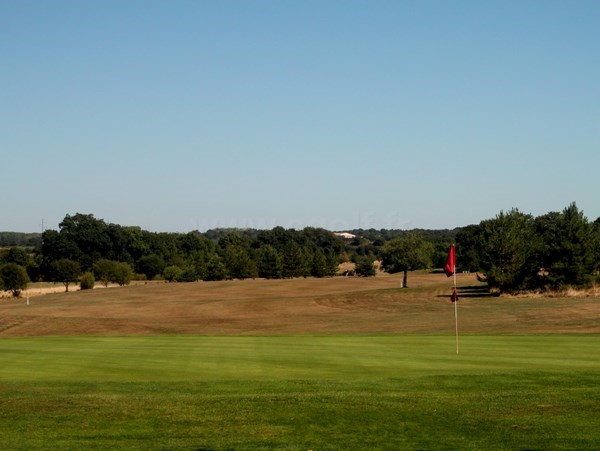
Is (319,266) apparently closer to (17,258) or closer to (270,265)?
(270,265)

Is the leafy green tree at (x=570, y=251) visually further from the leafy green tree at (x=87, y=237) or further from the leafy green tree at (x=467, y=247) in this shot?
the leafy green tree at (x=87, y=237)

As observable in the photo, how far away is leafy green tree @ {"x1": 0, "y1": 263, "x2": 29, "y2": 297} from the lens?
300ft

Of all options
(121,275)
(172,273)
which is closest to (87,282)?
(121,275)

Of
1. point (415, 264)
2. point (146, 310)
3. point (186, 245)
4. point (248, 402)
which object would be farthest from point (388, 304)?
point (186, 245)

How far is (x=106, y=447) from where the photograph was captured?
12.8m

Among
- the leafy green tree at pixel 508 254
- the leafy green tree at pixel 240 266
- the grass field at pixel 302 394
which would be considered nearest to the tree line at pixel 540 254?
the leafy green tree at pixel 508 254

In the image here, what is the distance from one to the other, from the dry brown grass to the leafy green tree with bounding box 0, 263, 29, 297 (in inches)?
203

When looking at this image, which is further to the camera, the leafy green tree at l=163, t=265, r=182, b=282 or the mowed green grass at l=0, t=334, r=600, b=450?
the leafy green tree at l=163, t=265, r=182, b=282

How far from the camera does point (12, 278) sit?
91750 millimetres

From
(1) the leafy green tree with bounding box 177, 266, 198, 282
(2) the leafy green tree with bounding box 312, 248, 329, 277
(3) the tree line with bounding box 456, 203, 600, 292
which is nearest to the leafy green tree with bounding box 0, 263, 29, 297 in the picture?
(1) the leafy green tree with bounding box 177, 266, 198, 282

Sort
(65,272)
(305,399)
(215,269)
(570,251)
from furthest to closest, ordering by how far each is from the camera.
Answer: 1. (215,269)
2. (65,272)
3. (570,251)
4. (305,399)

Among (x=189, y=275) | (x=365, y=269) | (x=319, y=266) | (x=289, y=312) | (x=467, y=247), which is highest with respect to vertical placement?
(x=467, y=247)

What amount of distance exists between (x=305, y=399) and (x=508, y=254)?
5397cm

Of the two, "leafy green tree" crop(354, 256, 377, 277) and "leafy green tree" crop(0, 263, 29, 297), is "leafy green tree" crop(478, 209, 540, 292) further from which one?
"leafy green tree" crop(354, 256, 377, 277)
